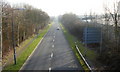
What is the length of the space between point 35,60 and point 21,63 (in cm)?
249

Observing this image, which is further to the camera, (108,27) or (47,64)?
(108,27)

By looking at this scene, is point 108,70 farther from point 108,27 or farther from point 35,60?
point 108,27

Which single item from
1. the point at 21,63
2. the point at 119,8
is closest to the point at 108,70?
the point at 21,63

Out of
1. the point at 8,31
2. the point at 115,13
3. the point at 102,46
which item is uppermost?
the point at 115,13

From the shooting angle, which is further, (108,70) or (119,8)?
(119,8)

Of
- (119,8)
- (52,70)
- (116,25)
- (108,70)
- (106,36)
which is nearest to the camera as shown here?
(108,70)

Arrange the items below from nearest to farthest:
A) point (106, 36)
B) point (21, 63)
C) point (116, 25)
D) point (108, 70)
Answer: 1. point (108, 70)
2. point (21, 63)
3. point (116, 25)
4. point (106, 36)

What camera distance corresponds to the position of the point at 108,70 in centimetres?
1582

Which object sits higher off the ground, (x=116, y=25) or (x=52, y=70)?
(x=116, y=25)

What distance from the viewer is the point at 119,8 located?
25781mm

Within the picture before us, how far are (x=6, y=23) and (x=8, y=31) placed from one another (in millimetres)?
1508

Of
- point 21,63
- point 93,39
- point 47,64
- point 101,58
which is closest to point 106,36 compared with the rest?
point 93,39

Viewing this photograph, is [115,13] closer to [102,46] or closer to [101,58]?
[102,46]

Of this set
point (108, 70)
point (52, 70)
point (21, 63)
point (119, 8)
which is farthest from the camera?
point (119, 8)
